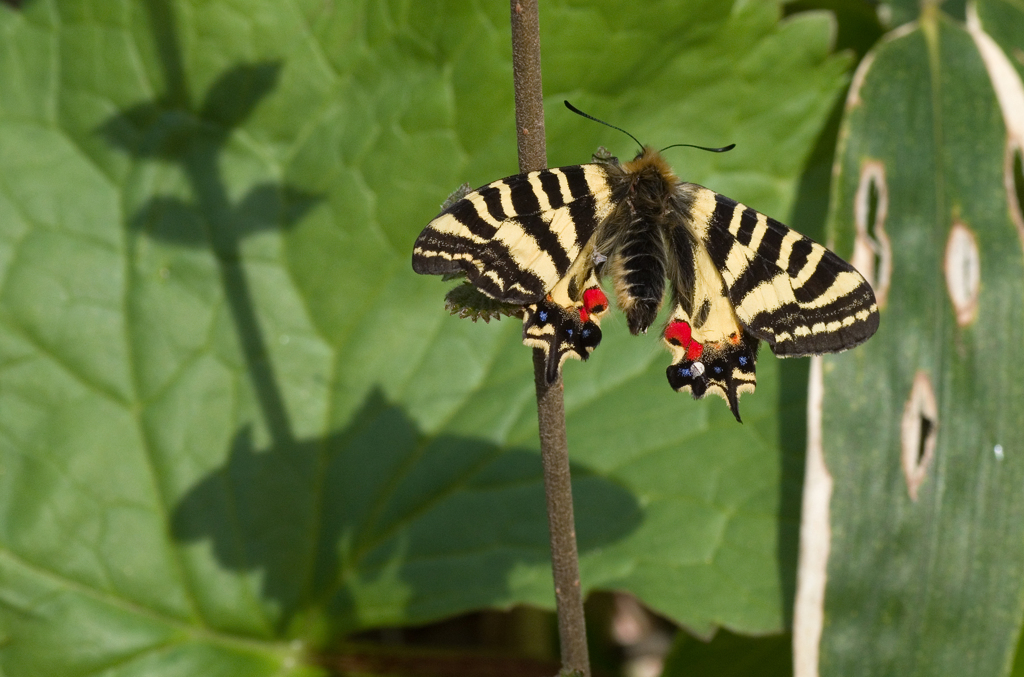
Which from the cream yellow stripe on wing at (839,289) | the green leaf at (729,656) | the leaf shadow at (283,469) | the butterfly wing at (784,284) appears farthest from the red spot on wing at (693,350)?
the green leaf at (729,656)

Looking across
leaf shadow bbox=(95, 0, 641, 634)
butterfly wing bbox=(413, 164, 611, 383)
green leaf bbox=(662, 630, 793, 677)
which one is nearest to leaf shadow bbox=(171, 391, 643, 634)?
leaf shadow bbox=(95, 0, 641, 634)

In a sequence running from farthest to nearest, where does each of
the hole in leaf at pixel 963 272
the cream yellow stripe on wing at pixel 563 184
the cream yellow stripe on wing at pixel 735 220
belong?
the hole in leaf at pixel 963 272
the cream yellow stripe on wing at pixel 735 220
the cream yellow stripe on wing at pixel 563 184

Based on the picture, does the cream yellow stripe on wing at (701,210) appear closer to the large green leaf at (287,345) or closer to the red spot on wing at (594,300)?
the red spot on wing at (594,300)

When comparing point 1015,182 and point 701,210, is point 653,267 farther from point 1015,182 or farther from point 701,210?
point 1015,182

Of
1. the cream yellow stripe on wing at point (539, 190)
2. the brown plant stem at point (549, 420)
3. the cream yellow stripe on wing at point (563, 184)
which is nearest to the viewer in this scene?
the brown plant stem at point (549, 420)

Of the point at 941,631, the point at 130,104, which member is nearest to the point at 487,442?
the point at 941,631

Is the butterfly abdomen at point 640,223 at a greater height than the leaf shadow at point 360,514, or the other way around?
the butterfly abdomen at point 640,223

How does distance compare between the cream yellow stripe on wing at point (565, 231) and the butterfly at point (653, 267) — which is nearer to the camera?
the butterfly at point (653, 267)
